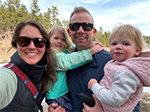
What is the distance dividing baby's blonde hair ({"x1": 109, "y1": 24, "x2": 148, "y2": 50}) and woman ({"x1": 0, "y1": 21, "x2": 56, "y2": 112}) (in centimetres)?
80

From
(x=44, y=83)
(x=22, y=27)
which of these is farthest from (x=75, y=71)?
(x=22, y=27)

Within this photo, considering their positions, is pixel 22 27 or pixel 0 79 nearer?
pixel 0 79

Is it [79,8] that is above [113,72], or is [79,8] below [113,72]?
above

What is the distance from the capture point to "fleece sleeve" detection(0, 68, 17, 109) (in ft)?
3.02

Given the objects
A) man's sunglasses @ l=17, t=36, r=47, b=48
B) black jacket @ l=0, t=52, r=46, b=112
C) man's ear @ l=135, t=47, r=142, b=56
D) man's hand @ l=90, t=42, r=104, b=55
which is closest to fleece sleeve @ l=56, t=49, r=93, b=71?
man's hand @ l=90, t=42, r=104, b=55

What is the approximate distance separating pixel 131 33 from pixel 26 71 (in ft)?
3.57

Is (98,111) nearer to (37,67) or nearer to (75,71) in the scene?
(75,71)

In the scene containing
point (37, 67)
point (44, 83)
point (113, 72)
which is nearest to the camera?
point (113, 72)

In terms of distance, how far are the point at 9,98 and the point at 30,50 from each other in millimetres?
500

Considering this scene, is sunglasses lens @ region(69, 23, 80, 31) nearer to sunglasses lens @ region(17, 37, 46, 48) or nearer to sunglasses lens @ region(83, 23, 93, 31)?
sunglasses lens @ region(83, 23, 93, 31)

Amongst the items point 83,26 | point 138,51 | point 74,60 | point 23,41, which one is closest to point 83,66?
point 74,60

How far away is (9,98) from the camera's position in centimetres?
95

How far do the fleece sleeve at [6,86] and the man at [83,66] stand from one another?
0.62m

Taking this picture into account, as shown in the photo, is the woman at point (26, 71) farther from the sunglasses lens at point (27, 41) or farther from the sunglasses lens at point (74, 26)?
the sunglasses lens at point (74, 26)
